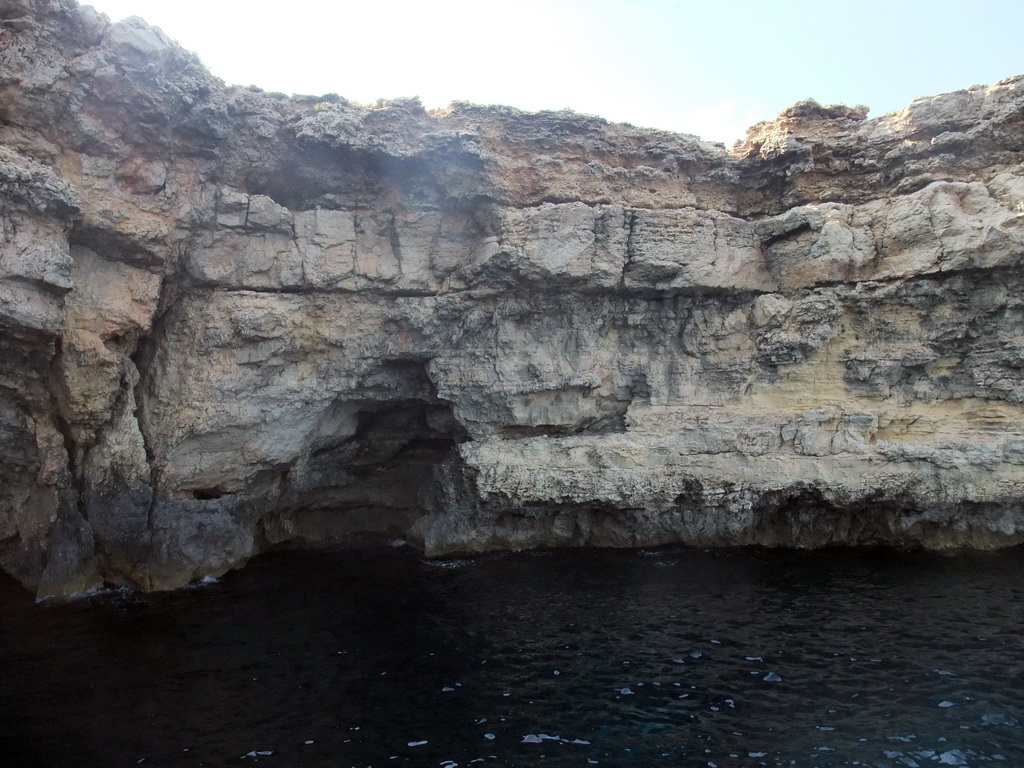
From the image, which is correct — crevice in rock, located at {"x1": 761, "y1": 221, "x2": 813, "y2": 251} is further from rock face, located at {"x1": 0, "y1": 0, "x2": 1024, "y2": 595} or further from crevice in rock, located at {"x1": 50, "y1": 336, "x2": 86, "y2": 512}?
crevice in rock, located at {"x1": 50, "y1": 336, "x2": 86, "y2": 512}

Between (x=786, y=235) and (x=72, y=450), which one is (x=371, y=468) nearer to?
(x=72, y=450)

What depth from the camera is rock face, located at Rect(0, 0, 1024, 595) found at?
14.1m

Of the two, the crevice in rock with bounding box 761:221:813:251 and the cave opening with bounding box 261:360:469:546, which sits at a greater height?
the crevice in rock with bounding box 761:221:813:251

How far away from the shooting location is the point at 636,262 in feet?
54.2

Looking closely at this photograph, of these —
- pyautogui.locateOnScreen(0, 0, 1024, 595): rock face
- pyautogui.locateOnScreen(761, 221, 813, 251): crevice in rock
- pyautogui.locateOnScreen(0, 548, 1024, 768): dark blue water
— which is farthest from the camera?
pyautogui.locateOnScreen(761, 221, 813, 251): crevice in rock

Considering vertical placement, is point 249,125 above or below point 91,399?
above

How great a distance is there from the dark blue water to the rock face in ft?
5.68

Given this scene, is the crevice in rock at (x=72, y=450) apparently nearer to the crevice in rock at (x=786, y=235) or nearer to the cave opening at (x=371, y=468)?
the cave opening at (x=371, y=468)

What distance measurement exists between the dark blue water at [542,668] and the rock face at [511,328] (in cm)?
173

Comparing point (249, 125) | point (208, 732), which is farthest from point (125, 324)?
point (208, 732)

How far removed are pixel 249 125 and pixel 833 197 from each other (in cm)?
1450

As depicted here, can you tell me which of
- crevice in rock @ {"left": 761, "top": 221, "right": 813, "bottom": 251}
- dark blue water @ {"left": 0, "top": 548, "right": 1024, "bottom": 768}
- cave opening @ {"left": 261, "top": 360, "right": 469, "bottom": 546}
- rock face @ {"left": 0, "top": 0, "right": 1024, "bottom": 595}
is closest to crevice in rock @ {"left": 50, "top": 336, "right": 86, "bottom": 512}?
rock face @ {"left": 0, "top": 0, "right": 1024, "bottom": 595}

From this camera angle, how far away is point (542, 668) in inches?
→ 416

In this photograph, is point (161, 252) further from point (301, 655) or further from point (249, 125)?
point (301, 655)
